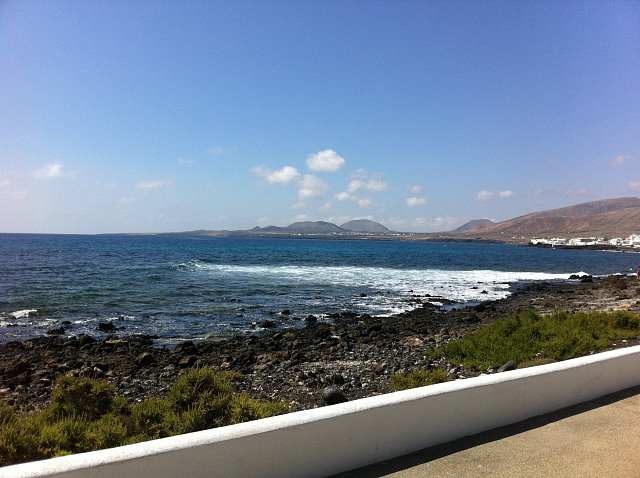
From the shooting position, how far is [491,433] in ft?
15.4

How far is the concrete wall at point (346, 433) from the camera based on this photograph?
311 centimetres

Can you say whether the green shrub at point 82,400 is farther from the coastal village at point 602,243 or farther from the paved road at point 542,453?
the coastal village at point 602,243

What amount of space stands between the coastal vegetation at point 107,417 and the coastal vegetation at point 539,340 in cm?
671

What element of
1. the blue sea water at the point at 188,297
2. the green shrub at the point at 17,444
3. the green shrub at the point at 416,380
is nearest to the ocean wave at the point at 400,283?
the blue sea water at the point at 188,297

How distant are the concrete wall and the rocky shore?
A: 3678 millimetres

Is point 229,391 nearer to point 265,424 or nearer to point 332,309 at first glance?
point 265,424

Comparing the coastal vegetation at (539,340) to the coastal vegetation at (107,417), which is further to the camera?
the coastal vegetation at (539,340)

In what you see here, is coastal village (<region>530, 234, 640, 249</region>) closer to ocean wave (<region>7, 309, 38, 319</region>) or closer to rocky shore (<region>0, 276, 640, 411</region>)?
rocky shore (<region>0, 276, 640, 411</region>)

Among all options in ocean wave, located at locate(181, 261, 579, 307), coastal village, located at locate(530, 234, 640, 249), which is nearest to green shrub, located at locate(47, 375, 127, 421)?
ocean wave, located at locate(181, 261, 579, 307)

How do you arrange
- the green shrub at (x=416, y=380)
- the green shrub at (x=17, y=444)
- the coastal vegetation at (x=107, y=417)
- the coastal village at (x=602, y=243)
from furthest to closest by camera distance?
1. the coastal village at (x=602, y=243)
2. the green shrub at (x=416, y=380)
3. the coastal vegetation at (x=107, y=417)
4. the green shrub at (x=17, y=444)

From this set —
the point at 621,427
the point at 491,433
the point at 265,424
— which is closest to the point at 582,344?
the point at 621,427

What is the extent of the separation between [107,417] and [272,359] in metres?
Answer: 7.72

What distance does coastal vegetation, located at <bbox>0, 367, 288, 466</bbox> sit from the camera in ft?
15.2

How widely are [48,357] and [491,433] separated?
43.8 feet
